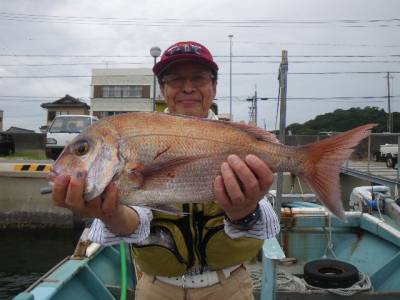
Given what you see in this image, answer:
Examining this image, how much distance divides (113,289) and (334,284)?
115 inches

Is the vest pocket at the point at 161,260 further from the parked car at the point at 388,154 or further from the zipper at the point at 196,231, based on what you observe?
the parked car at the point at 388,154

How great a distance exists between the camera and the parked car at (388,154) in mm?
18594

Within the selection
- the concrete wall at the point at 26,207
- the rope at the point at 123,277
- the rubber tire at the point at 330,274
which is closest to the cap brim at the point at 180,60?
the rope at the point at 123,277

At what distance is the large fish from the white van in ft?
44.0

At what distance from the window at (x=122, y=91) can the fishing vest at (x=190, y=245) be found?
54.3m

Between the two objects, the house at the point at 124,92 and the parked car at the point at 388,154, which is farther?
the house at the point at 124,92

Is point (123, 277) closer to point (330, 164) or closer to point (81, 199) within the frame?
point (81, 199)

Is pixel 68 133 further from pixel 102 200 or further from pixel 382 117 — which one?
pixel 382 117

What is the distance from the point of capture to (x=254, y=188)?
2195 millimetres

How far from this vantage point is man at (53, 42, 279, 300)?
244 centimetres

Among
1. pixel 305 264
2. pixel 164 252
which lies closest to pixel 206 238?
pixel 164 252

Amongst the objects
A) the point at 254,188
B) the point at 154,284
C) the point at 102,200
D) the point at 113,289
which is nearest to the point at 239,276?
the point at 154,284

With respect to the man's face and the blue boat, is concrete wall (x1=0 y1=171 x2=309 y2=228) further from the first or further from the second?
the man's face

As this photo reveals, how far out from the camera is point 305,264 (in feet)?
19.3
